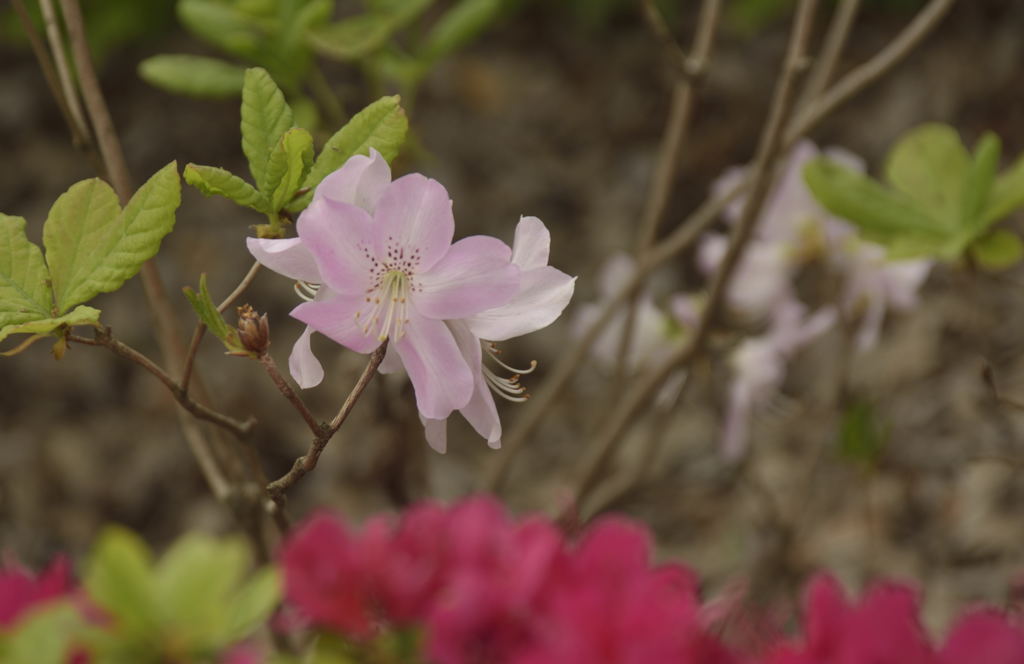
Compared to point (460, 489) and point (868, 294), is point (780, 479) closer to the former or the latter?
point (460, 489)

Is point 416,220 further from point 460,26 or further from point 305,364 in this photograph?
point 460,26

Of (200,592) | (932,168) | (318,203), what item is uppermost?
(318,203)

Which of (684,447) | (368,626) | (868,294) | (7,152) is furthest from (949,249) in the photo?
(7,152)

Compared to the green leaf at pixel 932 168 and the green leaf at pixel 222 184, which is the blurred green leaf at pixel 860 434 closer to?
the green leaf at pixel 932 168

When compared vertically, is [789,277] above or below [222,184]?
below

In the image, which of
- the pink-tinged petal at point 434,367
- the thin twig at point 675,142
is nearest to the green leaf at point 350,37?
the thin twig at point 675,142

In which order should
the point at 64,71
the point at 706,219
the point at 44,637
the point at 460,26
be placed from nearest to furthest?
1. the point at 44,637
2. the point at 64,71
3. the point at 460,26
4. the point at 706,219

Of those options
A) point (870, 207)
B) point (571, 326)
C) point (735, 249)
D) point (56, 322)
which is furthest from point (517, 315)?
point (571, 326)
